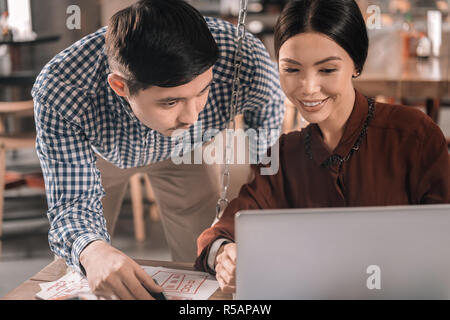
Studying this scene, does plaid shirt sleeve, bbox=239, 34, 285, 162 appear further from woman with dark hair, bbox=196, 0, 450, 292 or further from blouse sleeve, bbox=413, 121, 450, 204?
blouse sleeve, bbox=413, 121, 450, 204

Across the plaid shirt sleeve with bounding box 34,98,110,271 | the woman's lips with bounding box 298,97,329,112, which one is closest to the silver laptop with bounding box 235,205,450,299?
the woman's lips with bounding box 298,97,329,112

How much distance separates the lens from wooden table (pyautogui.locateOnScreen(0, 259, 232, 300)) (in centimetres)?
107

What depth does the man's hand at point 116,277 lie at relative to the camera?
1.03 metres

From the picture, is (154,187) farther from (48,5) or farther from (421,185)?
(48,5)

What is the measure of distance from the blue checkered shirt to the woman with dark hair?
0.22m

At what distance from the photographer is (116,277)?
103cm

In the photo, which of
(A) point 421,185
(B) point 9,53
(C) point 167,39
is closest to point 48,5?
(B) point 9,53

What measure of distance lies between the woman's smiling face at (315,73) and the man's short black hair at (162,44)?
17 cm

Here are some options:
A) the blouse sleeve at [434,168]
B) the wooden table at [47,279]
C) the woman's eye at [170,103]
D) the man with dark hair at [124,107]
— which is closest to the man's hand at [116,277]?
the man with dark hair at [124,107]

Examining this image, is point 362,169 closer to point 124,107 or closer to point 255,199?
point 255,199

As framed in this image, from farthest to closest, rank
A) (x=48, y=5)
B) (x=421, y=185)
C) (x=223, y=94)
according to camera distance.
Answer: (x=48, y=5) < (x=223, y=94) < (x=421, y=185)

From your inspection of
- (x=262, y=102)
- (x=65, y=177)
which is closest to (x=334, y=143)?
(x=262, y=102)

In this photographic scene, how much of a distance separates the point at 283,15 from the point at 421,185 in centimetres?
48

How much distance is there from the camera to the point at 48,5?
3.78 m
